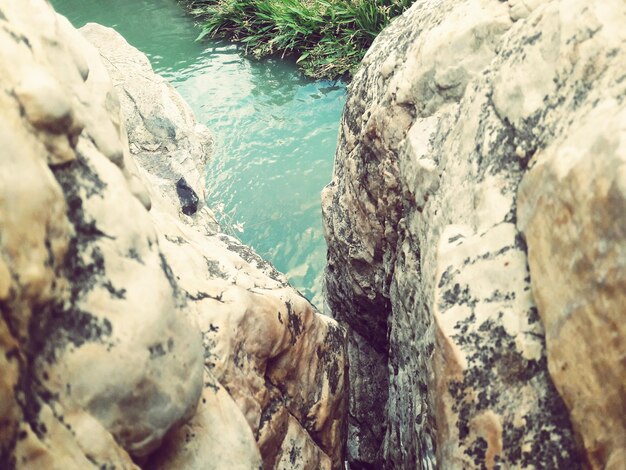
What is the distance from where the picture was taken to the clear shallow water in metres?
5.72

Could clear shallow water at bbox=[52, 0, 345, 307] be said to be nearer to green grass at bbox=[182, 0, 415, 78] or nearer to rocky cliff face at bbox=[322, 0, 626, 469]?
green grass at bbox=[182, 0, 415, 78]

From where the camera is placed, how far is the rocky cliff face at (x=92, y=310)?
1146 mm

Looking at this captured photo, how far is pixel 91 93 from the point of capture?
172 cm

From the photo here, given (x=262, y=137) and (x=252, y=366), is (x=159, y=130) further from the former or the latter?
(x=252, y=366)

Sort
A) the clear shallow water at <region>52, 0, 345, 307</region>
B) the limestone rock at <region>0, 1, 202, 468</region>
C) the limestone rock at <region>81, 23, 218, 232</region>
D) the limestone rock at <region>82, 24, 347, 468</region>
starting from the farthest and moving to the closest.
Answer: the clear shallow water at <region>52, 0, 345, 307</region> < the limestone rock at <region>81, 23, 218, 232</region> < the limestone rock at <region>82, 24, 347, 468</region> < the limestone rock at <region>0, 1, 202, 468</region>

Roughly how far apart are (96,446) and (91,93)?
1.02 m

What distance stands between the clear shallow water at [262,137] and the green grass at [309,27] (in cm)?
25

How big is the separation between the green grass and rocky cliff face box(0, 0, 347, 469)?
658 centimetres

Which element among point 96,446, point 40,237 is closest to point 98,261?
point 40,237

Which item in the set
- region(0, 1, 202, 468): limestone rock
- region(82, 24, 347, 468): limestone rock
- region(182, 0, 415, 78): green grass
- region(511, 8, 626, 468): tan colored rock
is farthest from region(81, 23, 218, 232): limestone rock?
region(511, 8, 626, 468): tan colored rock

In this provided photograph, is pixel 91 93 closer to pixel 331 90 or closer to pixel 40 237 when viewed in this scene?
pixel 40 237

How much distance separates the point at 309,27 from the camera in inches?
346

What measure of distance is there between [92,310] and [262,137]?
6104 mm

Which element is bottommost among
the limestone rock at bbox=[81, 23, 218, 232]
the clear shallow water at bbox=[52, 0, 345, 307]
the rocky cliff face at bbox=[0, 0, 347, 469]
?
the clear shallow water at bbox=[52, 0, 345, 307]
